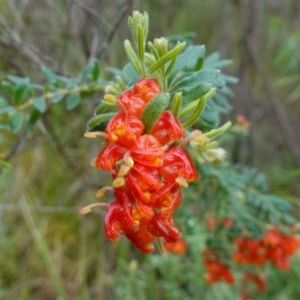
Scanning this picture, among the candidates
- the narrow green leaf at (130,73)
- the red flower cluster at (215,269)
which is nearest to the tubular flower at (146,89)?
the narrow green leaf at (130,73)

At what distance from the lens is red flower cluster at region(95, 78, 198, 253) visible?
1.63 ft

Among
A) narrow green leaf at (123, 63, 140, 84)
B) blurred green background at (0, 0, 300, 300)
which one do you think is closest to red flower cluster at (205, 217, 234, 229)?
blurred green background at (0, 0, 300, 300)

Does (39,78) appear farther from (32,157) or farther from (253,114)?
(253,114)

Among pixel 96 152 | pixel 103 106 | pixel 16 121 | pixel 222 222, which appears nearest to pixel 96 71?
pixel 16 121

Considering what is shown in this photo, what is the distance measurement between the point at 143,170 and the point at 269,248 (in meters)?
0.81

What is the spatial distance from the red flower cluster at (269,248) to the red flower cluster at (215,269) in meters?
0.08

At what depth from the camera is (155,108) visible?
52 centimetres

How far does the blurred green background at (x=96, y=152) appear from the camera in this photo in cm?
182

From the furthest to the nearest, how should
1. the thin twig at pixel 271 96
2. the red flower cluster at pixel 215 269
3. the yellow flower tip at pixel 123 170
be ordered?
1. the thin twig at pixel 271 96
2. the red flower cluster at pixel 215 269
3. the yellow flower tip at pixel 123 170

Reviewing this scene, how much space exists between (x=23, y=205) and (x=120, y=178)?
1650 mm

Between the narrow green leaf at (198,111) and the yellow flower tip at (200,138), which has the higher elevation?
the narrow green leaf at (198,111)

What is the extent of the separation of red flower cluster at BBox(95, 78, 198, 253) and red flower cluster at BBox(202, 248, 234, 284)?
0.82m

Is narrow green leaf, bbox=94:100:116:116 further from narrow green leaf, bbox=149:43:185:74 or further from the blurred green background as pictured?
the blurred green background

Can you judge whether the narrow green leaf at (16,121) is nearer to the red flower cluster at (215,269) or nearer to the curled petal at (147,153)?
the curled petal at (147,153)
